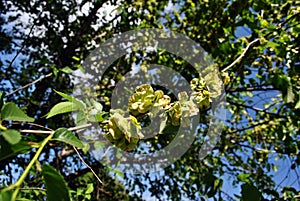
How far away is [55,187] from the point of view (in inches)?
20.0

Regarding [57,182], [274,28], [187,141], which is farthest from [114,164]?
[57,182]

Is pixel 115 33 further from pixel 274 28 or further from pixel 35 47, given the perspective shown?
pixel 274 28

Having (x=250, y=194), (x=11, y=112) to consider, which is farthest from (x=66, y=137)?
(x=250, y=194)

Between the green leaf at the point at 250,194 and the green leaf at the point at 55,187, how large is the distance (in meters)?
0.44

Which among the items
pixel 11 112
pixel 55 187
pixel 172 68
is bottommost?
pixel 55 187

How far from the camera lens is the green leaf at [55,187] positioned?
0.50 metres

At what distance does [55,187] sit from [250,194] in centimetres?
47

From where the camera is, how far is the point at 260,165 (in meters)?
3.76

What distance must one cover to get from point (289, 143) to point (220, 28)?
40.9 inches

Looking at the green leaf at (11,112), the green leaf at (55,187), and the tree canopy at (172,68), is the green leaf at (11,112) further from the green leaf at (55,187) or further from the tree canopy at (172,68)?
the tree canopy at (172,68)

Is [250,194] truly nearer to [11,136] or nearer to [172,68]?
[11,136]

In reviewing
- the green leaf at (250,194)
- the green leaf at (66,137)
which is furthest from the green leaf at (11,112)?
the green leaf at (250,194)

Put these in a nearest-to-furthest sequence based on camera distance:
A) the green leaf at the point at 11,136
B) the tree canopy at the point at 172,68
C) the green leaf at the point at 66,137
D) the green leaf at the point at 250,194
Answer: the green leaf at the point at 11,136 → the green leaf at the point at 66,137 → the green leaf at the point at 250,194 → the tree canopy at the point at 172,68

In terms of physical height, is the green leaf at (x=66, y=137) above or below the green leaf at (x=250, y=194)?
above
